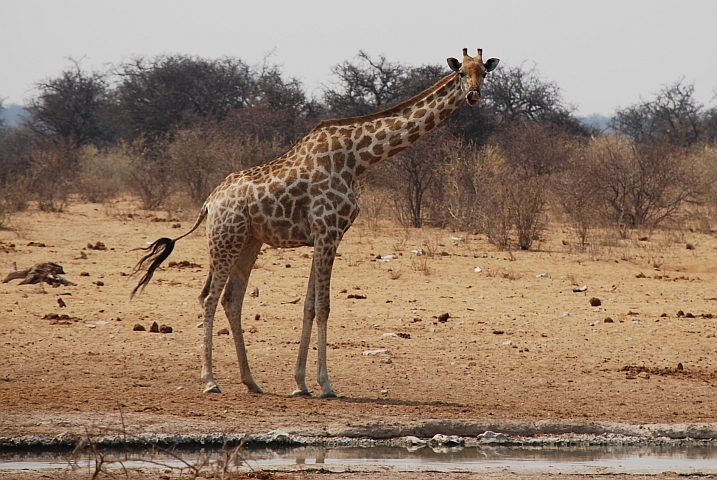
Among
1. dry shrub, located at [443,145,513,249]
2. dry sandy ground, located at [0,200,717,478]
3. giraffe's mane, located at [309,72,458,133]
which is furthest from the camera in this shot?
dry shrub, located at [443,145,513,249]

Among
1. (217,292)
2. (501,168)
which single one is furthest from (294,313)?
(501,168)

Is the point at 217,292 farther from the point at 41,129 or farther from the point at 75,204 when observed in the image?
the point at 41,129

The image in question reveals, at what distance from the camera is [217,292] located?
7.96 m

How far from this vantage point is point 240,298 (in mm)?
8141

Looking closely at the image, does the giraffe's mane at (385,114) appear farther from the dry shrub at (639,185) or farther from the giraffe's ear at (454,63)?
the dry shrub at (639,185)

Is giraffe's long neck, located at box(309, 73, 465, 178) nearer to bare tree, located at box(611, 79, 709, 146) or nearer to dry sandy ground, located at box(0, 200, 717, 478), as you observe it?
dry sandy ground, located at box(0, 200, 717, 478)

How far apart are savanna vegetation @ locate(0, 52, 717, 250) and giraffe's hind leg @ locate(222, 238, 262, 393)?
25.3 ft

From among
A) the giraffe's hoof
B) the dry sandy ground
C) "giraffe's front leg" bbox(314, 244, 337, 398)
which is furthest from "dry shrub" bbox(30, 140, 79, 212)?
"giraffe's front leg" bbox(314, 244, 337, 398)

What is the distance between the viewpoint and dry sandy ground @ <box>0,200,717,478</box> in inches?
273

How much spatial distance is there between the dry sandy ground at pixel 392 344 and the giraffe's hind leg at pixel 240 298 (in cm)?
19

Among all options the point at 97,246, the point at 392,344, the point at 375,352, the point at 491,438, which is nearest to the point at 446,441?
the point at 491,438

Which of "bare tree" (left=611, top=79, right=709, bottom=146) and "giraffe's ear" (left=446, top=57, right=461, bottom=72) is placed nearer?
"giraffe's ear" (left=446, top=57, right=461, bottom=72)

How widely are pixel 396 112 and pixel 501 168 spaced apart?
12003mm

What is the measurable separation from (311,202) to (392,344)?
232 centimetres
